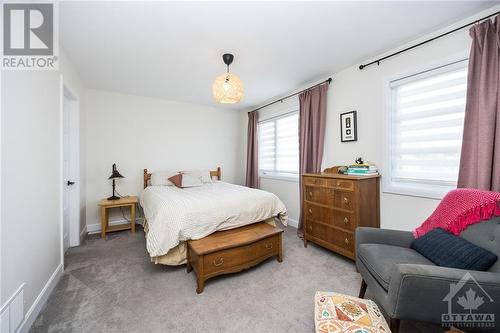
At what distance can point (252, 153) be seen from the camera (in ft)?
15.1

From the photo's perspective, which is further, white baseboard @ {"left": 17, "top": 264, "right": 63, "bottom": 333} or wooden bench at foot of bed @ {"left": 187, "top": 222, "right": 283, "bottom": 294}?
wooden bench at foot of bed @ {"left": 187, "top": 222, "right": 283, "bottom": 294}

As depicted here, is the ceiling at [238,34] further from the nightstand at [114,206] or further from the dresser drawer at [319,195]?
the nightstand at [114,206]

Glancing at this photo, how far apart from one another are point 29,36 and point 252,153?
3548mm

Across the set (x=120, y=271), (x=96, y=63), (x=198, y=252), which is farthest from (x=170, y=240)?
(x=96, y=63)

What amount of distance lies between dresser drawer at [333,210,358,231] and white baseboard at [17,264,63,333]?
9.35ft

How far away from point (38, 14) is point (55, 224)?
1.90 m

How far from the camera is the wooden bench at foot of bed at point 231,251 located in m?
1.94

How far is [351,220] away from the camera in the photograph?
232cm

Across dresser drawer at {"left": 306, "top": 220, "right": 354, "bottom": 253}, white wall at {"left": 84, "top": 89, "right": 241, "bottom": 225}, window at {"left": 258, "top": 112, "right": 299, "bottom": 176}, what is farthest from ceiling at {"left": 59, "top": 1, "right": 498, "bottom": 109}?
dresser drawer at {"left": 306, "top": 220, "right": 354, "bottom": 253}

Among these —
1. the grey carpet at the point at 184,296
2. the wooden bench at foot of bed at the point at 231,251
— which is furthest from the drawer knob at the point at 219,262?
the grey carpet at the point at 184,296

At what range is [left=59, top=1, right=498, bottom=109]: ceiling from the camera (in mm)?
1729

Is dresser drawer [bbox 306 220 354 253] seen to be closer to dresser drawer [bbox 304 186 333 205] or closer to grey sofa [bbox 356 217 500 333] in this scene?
dresser drawer [bbox 304 186 333 205]

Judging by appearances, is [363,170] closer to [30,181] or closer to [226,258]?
[226,258]

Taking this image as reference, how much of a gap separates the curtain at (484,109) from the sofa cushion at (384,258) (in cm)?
87
